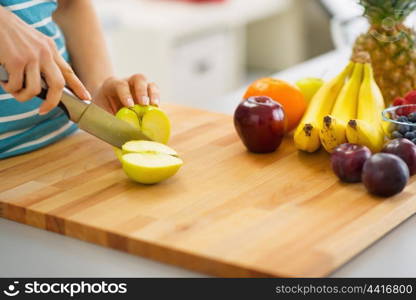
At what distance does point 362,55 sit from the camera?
1469 mm

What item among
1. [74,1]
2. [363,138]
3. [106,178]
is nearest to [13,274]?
[106,178]

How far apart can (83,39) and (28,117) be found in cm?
27

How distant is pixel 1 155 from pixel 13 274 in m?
0.38

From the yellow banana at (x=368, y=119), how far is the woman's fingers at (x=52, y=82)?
0.49 meters

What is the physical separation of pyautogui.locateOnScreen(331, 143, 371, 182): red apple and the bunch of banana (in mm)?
85

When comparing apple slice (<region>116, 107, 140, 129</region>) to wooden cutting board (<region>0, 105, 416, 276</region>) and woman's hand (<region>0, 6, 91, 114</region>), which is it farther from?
woman's hand (<region>0, 6, 91, 114</region>)

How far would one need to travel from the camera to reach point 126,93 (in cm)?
139

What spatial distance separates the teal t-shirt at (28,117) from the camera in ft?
4.46

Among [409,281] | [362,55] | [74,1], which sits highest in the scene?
[74,1]

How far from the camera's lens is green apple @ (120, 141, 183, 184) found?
1.21 metres

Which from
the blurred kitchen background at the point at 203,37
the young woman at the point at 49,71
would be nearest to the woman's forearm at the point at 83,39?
the young woman at the point at 49,71

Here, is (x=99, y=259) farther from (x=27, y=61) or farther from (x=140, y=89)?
(x=140, y=89)

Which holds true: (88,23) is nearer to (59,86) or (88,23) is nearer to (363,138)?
(59,86)

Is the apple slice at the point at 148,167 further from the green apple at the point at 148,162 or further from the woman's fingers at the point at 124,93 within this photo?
the woman's fingers at the point at 124,93
